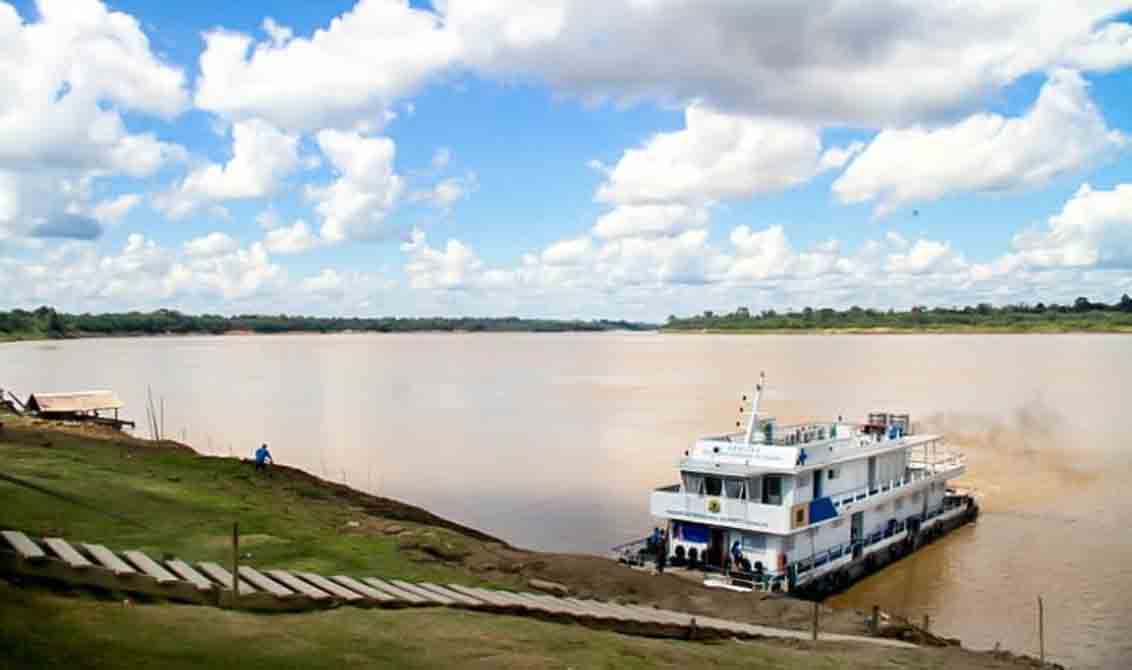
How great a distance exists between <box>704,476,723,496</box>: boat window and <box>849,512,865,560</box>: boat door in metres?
5.60

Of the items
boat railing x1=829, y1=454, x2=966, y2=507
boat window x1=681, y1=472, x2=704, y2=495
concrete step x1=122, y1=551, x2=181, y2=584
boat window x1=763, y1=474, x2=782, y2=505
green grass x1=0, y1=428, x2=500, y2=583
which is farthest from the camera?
boat railing x1=829, y1=454, x2=966, y2=507

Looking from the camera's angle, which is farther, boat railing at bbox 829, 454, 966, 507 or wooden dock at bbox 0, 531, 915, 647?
boat railing at bbox 829, 454, 966, 507

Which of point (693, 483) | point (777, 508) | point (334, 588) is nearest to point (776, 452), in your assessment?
point (777, 508)

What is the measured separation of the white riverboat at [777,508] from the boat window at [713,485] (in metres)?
0.03

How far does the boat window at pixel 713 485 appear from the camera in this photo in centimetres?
Answer: 2955

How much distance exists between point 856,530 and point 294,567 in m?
21.4

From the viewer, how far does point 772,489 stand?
29203mm

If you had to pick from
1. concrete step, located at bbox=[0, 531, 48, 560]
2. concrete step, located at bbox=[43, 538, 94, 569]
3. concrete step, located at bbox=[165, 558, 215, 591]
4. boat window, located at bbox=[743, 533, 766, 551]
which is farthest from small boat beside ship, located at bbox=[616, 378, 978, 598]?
concrete step, located at bbox=[0, 531, 48, 560]

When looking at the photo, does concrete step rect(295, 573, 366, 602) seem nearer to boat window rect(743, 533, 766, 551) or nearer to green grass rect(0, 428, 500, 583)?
green grass rect(0, 428, 500, 583)

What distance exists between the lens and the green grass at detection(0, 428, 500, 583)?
18547 millimetres

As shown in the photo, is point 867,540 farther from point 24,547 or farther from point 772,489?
point 24,547

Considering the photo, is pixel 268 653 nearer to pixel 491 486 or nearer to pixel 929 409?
pixel 491 486

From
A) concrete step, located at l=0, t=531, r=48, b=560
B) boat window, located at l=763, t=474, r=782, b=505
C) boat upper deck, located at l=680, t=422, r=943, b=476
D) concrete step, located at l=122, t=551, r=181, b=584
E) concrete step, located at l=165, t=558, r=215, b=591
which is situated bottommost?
boat window, located at l=763, t=474, r=782, b=505

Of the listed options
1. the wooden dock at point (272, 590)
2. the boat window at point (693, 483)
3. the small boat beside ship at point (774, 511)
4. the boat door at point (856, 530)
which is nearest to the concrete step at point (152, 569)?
the wooden dock at point (272, 590)
